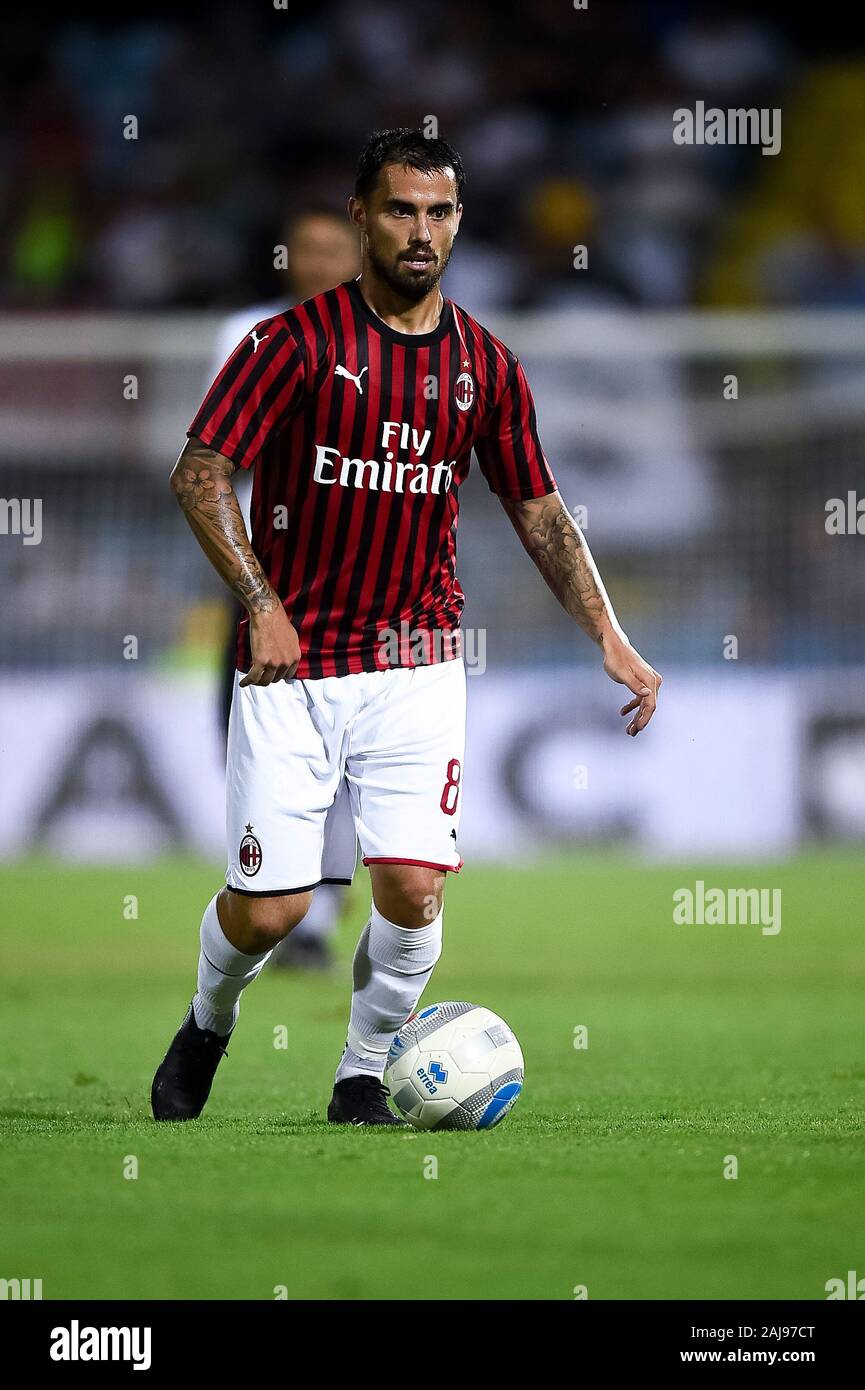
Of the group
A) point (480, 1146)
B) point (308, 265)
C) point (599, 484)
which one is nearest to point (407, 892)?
point (480, 1146)

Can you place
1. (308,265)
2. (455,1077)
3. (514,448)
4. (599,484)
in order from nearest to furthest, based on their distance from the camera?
1. (455,1077)
2. (514,448)
3. (308,265)
4. (599,484)

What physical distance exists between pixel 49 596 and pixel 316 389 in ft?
29.6

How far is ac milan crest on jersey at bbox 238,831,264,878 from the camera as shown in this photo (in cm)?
435

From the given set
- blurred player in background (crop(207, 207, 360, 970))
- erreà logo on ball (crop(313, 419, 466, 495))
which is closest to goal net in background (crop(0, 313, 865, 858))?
blurred player in background (crop(207, 207, 360, 970))

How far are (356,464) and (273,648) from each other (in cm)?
54

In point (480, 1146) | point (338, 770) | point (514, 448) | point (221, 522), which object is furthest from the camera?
point (514, 448)

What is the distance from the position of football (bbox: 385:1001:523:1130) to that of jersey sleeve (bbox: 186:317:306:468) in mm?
1406

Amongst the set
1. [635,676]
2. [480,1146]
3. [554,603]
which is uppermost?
[554,603]

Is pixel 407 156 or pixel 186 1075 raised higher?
pixel 407 156

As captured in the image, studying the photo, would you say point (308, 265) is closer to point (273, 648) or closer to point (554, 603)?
point (273, 648)

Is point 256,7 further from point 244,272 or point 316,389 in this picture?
point 316,389

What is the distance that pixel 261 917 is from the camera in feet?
14.3

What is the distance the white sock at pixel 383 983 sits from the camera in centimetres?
450

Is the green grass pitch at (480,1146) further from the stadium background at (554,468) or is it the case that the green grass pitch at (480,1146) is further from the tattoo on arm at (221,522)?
A: the tattoo on arm at (221,522)
